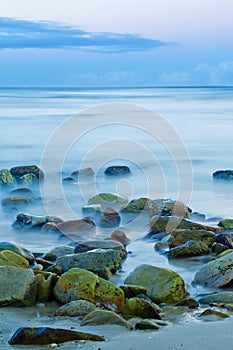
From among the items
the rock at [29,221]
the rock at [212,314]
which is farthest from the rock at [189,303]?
the rock at [29,221]

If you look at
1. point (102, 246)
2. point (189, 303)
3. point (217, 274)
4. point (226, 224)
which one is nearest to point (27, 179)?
point (226, 224)

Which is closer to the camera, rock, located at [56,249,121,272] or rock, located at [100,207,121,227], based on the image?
rock, located at [56,249,121,272]

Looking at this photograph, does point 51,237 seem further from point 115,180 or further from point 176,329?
point 115,180

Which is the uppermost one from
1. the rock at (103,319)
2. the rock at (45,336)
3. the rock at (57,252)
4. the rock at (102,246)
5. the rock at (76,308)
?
the rock at (45,336)

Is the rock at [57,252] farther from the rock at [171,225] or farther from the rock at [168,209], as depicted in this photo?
the rock at [168,209]

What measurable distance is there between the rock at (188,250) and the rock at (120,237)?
76 centimetres

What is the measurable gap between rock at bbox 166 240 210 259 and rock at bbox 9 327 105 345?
2.96 m

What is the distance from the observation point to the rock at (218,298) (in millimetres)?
5000

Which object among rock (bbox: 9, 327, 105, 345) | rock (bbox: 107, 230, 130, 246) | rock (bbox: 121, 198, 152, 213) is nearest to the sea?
rock (bbox: 107, 230, 130, 246)

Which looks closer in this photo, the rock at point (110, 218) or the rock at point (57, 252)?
the rock at point (57, 252)

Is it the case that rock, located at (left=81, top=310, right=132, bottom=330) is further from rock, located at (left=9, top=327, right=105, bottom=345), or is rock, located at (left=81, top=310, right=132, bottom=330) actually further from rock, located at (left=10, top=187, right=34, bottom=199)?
rock, located at (left=10, top=187, right=34, bottom=199)

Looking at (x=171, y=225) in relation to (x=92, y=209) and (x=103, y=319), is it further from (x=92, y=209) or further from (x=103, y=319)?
(x=103, y=319)

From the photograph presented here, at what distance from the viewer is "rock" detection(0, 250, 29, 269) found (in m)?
5.82

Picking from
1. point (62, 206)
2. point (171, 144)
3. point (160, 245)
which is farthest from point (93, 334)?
point (171, 144)
